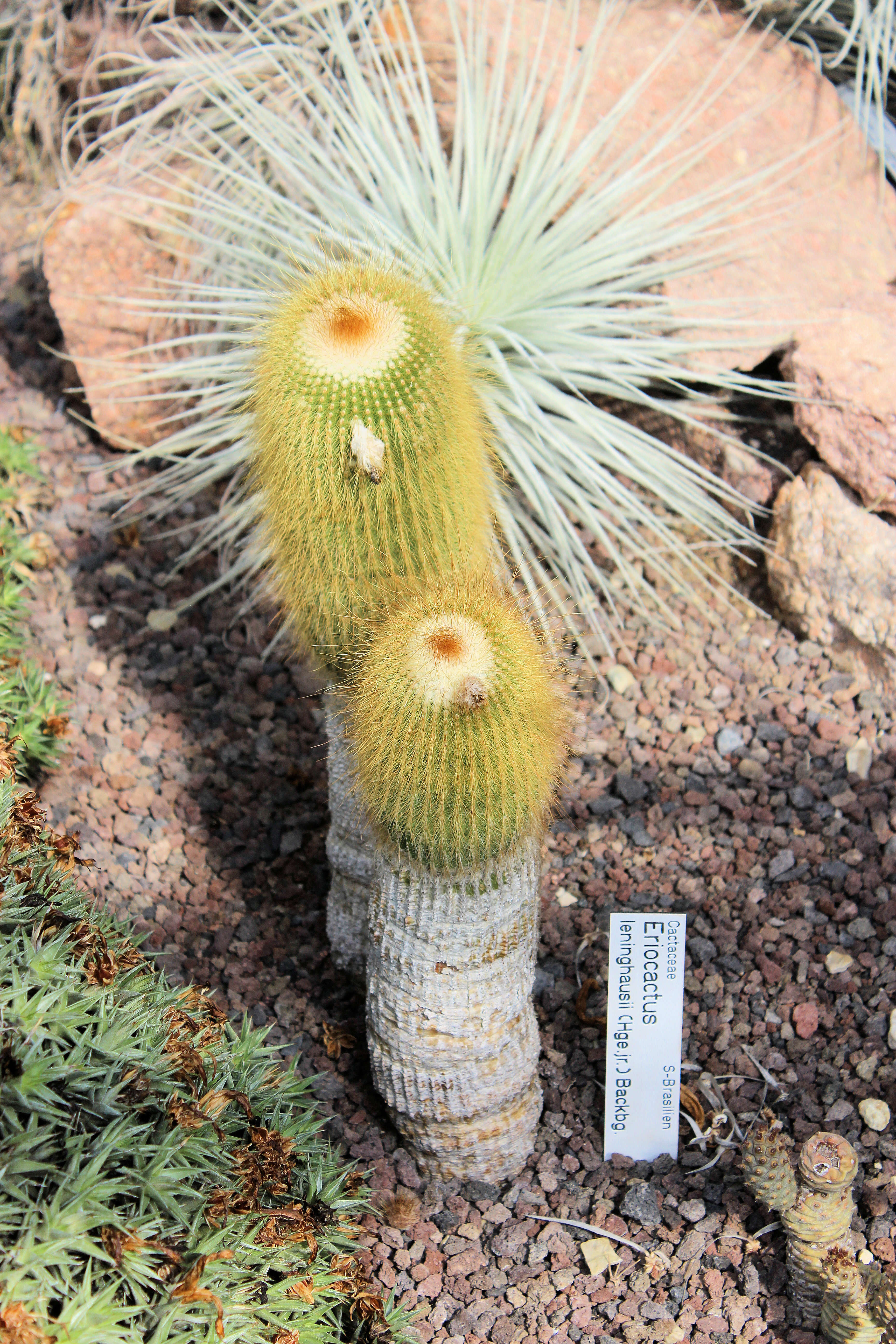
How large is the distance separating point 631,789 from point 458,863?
3.58 feet

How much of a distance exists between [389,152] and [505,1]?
659 mm

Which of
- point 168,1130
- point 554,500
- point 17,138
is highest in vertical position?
point 554,500

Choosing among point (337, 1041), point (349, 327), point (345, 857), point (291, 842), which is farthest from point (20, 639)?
point (349, 327)

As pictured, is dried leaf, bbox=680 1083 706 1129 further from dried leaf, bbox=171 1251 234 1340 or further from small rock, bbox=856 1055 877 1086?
dried leaf, bbox=171 1251 234 1340

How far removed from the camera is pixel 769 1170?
71.4 inches

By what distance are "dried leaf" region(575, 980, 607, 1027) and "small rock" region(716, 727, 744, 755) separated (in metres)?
0.74

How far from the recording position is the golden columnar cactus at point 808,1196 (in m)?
1.73

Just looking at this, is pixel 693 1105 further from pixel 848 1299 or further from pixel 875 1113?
pixel 848 1299

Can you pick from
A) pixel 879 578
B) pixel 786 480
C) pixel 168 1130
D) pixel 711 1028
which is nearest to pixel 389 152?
pixel 786 480

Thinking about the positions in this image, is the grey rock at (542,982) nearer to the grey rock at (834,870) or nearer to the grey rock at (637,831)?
the grey rock at (637,831)

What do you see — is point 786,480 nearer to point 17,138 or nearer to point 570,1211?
point 570,1211

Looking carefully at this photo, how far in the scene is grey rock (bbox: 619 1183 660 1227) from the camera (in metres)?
2.00

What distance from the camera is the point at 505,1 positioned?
351cm

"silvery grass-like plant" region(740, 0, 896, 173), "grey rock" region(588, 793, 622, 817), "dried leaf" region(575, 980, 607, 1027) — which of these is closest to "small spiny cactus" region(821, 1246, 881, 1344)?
"dried leaf" region(575, 980, 607, 1027)
